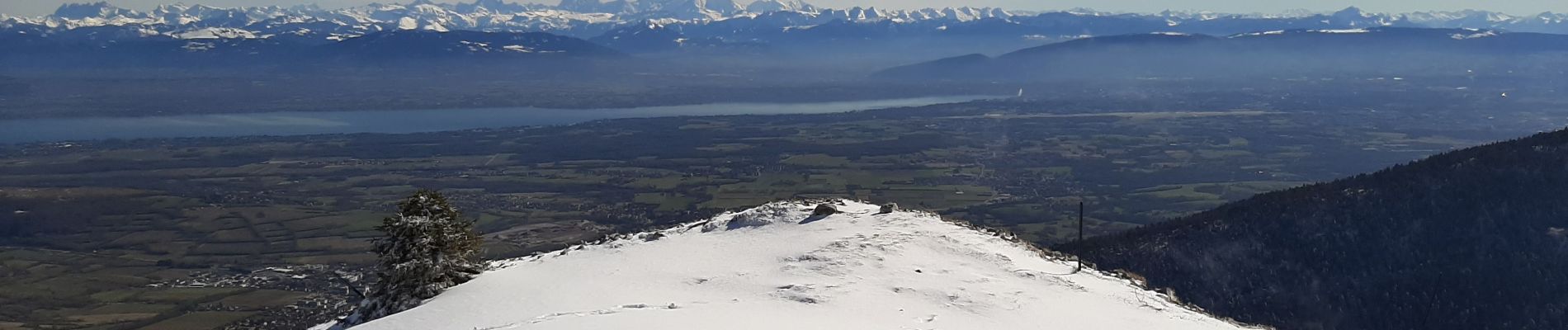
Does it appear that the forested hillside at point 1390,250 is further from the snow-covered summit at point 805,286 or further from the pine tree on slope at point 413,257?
the pine tree on slope at point 413,257

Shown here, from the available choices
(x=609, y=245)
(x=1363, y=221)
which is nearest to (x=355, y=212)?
(x=609, y=245)

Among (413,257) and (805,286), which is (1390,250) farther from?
(413,257)

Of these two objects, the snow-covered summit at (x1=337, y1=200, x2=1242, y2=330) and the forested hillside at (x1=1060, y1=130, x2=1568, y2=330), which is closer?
the snow-covered summit at (x1=337, y1=200, x2=1242, y2=330)

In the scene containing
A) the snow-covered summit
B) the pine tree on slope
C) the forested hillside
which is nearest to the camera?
the snow-covered summit

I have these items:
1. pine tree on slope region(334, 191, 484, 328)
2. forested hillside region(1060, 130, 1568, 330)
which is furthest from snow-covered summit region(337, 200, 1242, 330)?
forested hillside region(1060, 130, 1568, 330)

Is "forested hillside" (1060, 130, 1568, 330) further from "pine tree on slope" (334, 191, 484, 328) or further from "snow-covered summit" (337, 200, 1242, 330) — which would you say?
"pine tree on slope" (334, 191, 484, 328)

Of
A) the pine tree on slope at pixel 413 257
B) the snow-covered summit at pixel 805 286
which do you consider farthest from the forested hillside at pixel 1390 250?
the pine tree on slope at pixel 413 257
